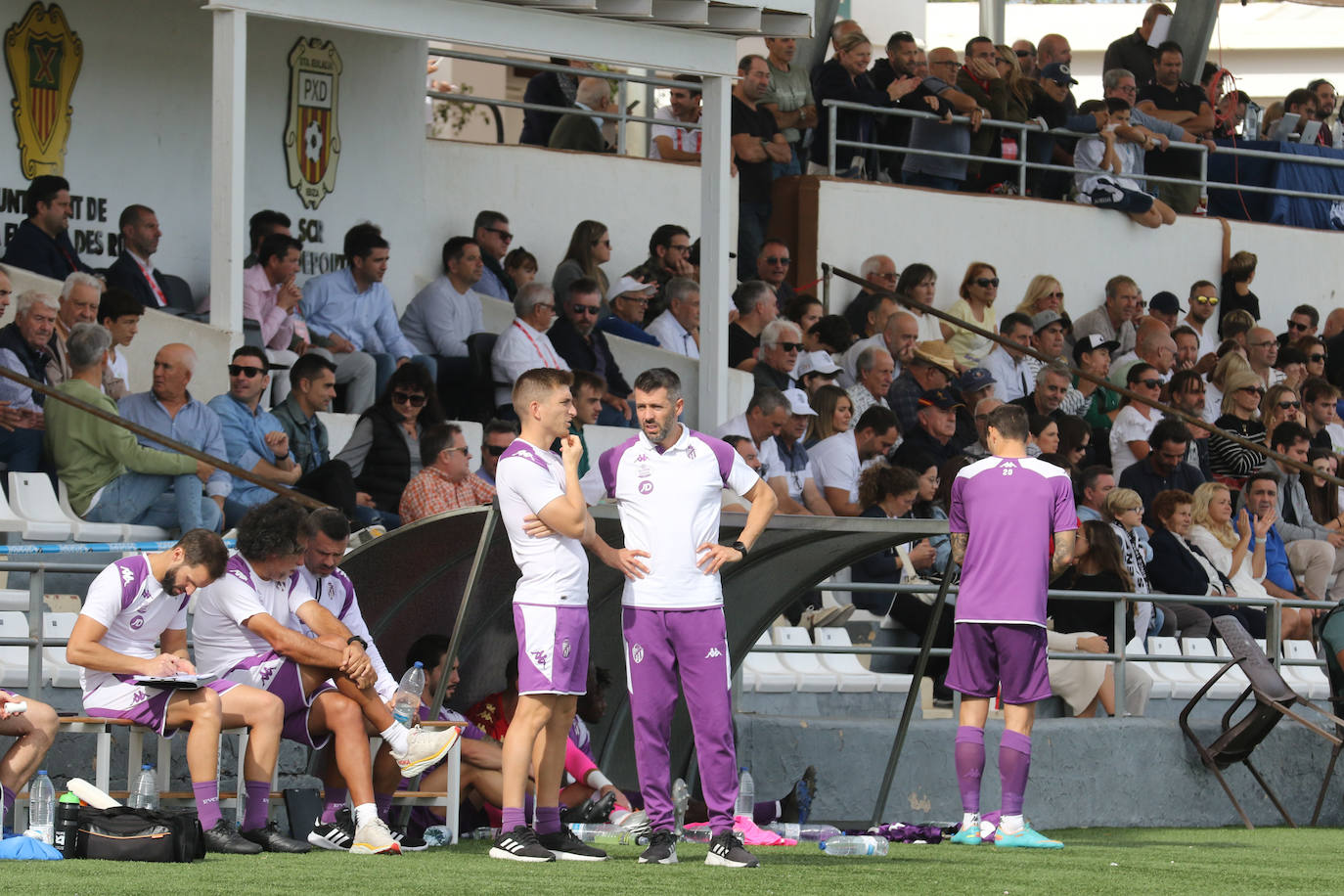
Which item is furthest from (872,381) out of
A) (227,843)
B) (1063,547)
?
(227,843)

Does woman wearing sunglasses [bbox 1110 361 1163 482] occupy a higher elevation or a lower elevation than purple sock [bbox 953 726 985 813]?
higher

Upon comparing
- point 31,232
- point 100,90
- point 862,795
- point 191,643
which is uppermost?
point 100,90

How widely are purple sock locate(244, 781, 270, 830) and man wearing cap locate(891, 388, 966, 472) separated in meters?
7.01

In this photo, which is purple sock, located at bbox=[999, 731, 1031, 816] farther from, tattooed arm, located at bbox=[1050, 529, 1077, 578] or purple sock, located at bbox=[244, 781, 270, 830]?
purple sock, located at bbox=[244, 781, 270, 830]

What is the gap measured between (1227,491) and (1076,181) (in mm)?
6089

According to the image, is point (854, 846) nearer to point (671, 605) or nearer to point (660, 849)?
point (660, 849)

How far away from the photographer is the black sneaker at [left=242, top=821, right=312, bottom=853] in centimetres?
859

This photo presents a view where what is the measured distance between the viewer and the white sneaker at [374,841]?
340 inches

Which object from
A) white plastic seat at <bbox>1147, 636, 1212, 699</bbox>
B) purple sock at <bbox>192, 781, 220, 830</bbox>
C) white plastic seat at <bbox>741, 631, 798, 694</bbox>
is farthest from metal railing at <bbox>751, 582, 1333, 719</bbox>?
purple sock at <bbox>192, 781, 220, 830</bbox>

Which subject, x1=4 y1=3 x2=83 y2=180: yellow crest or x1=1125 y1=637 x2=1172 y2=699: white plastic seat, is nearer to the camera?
x1=1125 y1=637 x2=1172 y2=699: white plastic seat

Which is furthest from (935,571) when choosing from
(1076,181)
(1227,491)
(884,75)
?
(1076,181)

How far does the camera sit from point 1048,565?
33.0ft

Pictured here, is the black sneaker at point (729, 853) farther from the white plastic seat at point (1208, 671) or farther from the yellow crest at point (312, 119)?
the yellow crest at point (312, 119)

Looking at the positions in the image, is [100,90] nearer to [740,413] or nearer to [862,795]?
[740,413]
